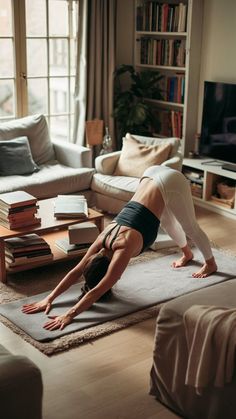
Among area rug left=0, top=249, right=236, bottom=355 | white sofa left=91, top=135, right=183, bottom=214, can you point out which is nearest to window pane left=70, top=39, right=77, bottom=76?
white sofa left=91, top=135, right=183, bottom=214

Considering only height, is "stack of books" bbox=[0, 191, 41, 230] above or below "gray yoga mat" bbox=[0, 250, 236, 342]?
above

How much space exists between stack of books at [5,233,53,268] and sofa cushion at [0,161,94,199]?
0.79m

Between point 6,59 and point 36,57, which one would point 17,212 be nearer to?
point 6,59

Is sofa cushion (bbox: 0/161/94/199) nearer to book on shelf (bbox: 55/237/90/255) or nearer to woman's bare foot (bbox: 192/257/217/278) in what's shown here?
book on shelf (bbox: 55/237/90/255)

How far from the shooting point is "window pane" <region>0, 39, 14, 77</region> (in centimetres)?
568

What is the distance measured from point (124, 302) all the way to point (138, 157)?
1.81 metres

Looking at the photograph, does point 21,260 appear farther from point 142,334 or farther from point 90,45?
point 90,45

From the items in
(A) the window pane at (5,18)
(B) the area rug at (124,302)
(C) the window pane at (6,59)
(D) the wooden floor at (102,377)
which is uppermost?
(A) the window pane at (5,18)

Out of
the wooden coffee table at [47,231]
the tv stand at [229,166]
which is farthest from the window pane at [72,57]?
the wooden coffee table at [47,231]

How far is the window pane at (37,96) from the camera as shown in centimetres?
598

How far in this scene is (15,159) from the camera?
205 inches

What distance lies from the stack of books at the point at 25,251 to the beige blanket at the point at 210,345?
1717 millimetres

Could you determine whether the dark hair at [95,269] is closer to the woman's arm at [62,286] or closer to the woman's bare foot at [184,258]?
the woman's arm at [62,286]

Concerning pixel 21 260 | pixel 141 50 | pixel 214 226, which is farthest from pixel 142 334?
pixel 141 50
